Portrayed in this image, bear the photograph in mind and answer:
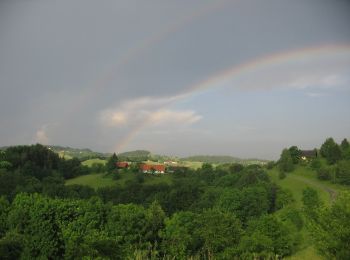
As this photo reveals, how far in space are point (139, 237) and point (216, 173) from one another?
298 feet

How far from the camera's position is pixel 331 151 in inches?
4429

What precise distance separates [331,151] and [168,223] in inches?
2914

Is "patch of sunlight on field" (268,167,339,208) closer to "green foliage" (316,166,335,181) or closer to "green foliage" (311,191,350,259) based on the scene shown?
"green foliage" (316,166,335,181)

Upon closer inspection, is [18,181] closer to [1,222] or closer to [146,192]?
[146,192]

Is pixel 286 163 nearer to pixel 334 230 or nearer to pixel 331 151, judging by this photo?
pixel 331 151

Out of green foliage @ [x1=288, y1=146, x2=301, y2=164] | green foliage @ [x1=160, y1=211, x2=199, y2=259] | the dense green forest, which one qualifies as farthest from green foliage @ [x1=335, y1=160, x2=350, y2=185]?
green foliage @ [x1=160, y1=211, x2=199, y2=259]

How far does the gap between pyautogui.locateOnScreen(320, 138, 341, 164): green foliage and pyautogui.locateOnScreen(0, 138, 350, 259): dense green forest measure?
0.38 metres

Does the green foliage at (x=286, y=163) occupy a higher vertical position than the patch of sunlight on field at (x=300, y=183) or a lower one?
higher

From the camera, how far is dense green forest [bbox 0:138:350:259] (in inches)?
1183

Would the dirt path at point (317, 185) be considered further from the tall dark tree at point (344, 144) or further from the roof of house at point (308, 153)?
the roof of house at point (308, 153)

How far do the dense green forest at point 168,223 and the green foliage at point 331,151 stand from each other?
38 centimetres

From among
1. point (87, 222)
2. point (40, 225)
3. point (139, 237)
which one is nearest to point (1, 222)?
point (40, 225)

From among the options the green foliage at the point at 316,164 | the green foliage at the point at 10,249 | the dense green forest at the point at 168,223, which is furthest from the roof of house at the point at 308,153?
A: the green foliage at the point at 10,249

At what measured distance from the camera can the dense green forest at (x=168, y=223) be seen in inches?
1183
